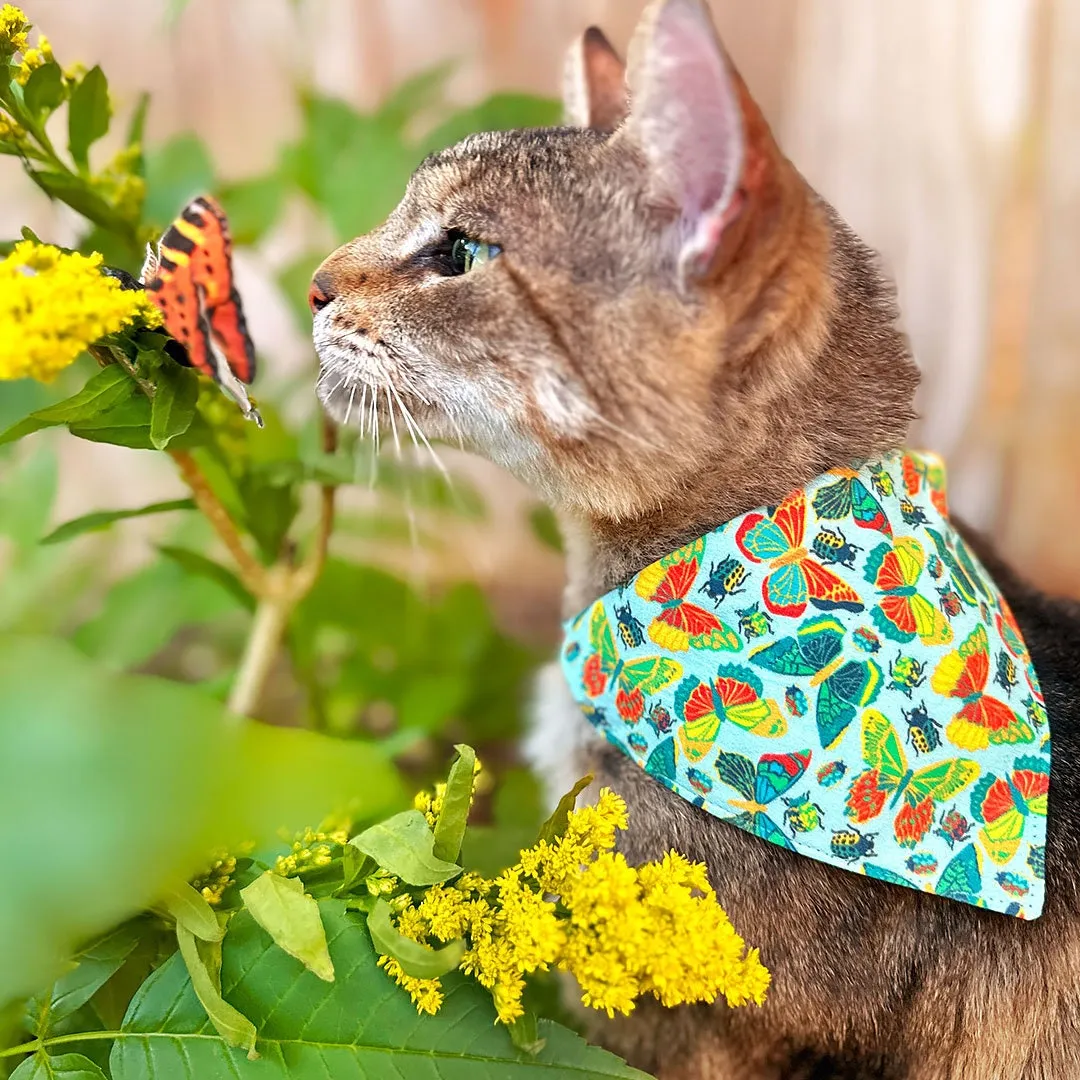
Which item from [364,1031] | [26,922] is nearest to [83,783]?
[26,922]

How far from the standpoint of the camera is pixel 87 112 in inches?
31.5

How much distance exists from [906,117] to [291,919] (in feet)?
3.47

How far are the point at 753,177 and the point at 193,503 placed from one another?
0.56 metres

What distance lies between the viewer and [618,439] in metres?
0.73

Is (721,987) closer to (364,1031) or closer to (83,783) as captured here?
(364,1031)

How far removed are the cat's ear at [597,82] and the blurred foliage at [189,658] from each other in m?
0.17

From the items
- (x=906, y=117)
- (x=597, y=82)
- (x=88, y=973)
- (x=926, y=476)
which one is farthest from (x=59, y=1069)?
(x=906, y=117)

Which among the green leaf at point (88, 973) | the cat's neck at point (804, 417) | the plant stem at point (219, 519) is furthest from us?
the plant stem at point (219, 519)

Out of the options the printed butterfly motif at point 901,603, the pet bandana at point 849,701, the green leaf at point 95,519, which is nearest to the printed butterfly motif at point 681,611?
the pet bandana at point 849,701

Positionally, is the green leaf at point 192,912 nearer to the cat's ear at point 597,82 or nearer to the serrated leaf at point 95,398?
the serrated leaf at point 95,398

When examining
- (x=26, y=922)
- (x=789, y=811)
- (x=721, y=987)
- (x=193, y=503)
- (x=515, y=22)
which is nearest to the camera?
(x=26, y=922)

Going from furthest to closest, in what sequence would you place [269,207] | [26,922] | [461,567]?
1. [461,567]
2. [269,207]
3. [26,922]

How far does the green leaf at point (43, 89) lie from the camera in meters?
0.71

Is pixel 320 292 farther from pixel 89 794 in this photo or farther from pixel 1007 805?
pixel 1007 805
